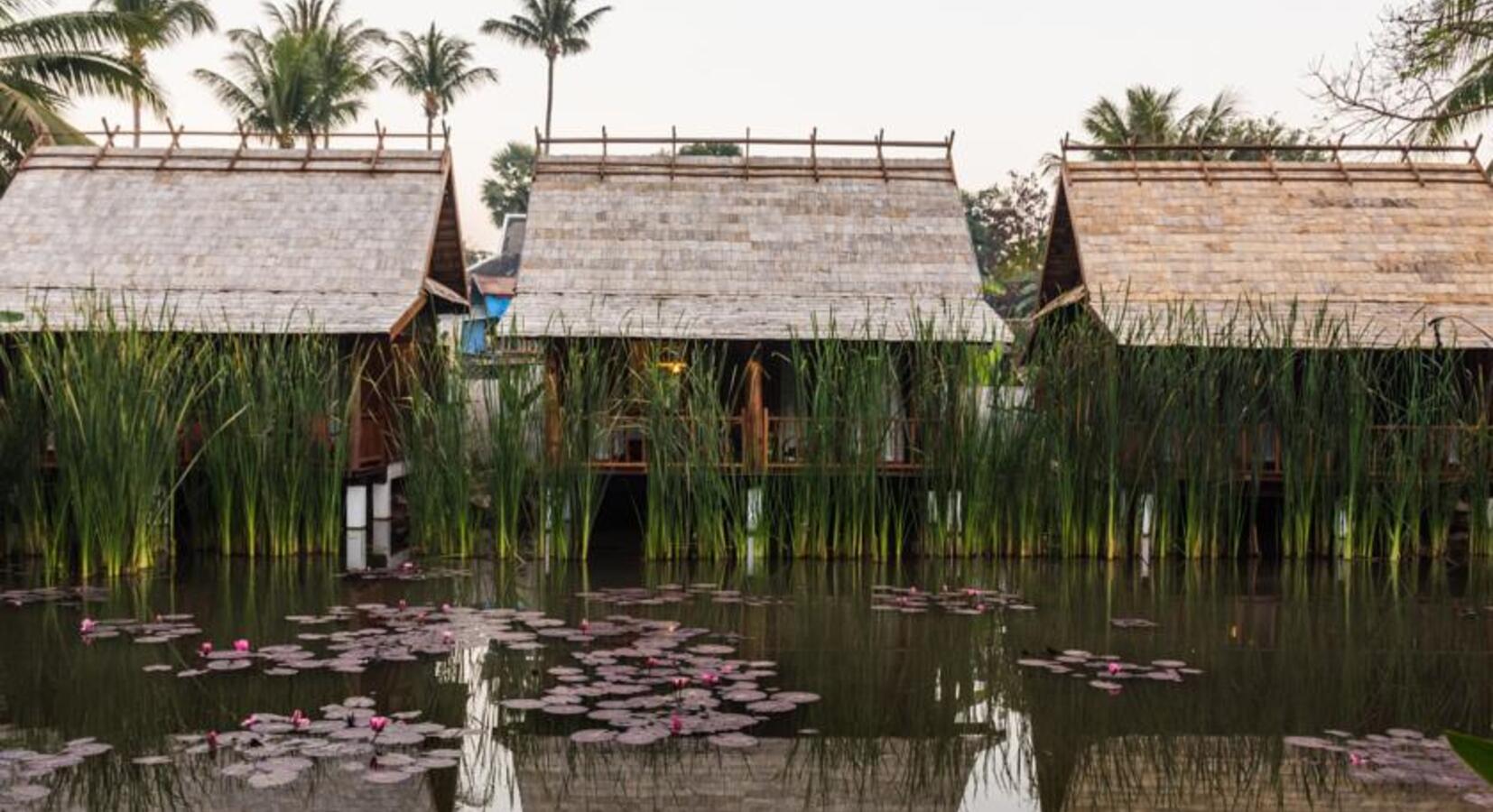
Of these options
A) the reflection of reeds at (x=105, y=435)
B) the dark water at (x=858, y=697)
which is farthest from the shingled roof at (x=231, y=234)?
the dark water at (x=858, y=697)

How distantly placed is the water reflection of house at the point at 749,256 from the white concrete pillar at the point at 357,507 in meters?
1.83

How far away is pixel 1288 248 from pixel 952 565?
6.11 meters

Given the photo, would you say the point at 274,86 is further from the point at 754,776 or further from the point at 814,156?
the point at 754,776

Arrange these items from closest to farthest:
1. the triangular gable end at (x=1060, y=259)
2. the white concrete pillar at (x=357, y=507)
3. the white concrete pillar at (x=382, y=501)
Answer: the white concrete pillar at (x=357, y=507) < the white concrete pillar at (x=382, y=501) < the triangular gable end at (x=1060, y=259)

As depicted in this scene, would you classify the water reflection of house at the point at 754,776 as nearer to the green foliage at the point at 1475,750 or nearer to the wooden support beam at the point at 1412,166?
the green foliage at the point at 1475,750

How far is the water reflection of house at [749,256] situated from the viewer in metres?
12.3

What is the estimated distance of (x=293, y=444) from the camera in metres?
→ 9.68

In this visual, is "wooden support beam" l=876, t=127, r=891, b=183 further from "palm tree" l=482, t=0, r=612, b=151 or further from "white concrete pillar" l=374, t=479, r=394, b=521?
"palm tree" l=482, t=0, r=612, b=151

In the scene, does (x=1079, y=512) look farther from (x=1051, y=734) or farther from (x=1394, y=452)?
(x=1051, y=734)

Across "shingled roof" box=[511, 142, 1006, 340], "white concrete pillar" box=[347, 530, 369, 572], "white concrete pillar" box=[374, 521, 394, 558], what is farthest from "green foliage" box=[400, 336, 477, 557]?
"shingled roof" box=[511, 142, 1006, 340]

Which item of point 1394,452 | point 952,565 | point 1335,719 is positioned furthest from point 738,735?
point 1394,452

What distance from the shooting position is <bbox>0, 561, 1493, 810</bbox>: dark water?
14.6ft

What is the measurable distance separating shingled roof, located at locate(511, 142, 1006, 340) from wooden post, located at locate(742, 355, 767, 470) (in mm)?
779

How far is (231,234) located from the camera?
14.0m
